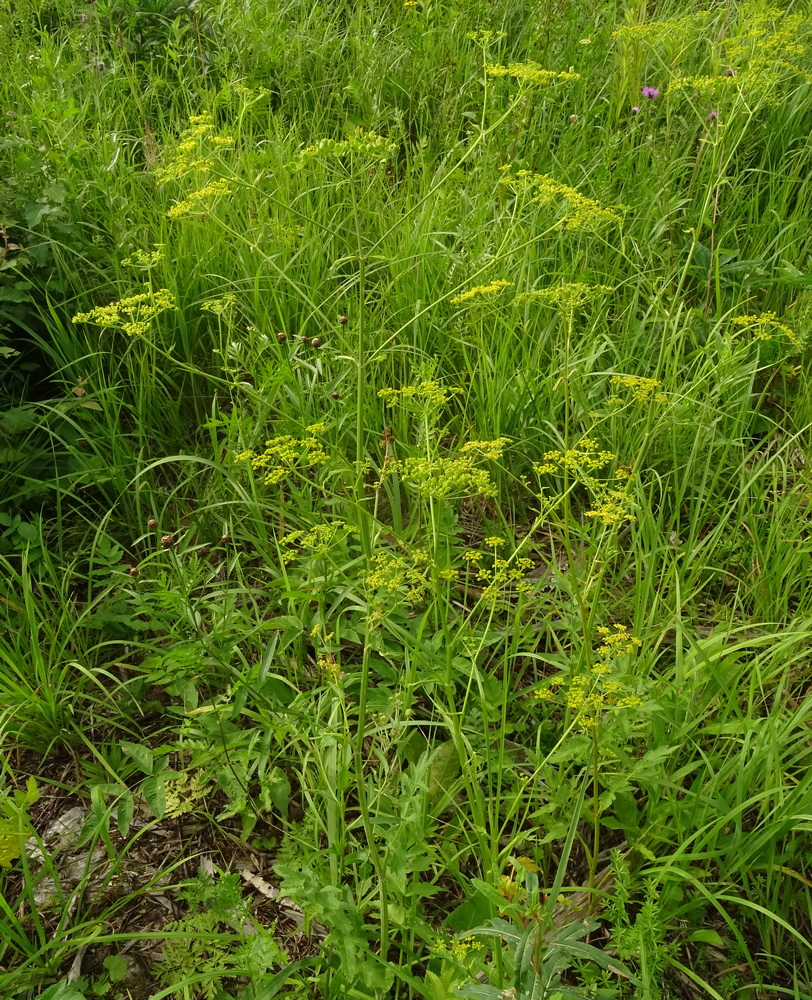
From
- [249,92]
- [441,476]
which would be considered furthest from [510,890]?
[249,92]

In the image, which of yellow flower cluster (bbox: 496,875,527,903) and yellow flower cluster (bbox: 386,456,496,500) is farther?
yellow flower cluster (bbox: 386,456,496,500)

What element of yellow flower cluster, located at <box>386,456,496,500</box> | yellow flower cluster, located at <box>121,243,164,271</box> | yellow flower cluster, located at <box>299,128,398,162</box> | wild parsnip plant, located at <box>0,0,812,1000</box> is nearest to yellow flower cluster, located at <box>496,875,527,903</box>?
wild parsnip plant, located at <box>0,0,812,1000</box>

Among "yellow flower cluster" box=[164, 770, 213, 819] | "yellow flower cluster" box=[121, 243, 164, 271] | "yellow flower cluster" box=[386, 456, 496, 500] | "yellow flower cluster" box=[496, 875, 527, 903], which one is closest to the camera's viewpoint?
"yellow flower cluster" box=[496, 875, 527, 903]

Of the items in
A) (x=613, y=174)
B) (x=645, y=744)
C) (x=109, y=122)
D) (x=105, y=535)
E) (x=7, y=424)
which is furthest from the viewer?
(x=109, y=122)

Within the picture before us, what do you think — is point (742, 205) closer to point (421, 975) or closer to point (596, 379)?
point (596, 379)

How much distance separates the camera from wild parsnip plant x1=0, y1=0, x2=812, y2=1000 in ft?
4.24

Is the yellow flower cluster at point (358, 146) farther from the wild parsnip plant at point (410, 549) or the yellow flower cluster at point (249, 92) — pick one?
the yellow flower cluster at point (249, 92)

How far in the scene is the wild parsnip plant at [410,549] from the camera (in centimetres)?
129

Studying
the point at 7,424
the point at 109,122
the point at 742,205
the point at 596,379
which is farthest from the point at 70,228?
the point at 742,205

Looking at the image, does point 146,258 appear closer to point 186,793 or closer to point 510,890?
point 186,793

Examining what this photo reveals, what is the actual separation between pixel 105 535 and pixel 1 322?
0.84m

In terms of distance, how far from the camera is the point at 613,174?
2676mm

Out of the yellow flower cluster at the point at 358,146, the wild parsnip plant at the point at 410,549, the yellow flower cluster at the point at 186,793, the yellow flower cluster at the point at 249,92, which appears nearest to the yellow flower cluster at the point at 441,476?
the wild parsnip plant at the point at 410,549

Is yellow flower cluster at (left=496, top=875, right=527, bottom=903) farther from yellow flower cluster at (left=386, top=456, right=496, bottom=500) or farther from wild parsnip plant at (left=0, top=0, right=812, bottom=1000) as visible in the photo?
yellow flower cluster at (left=386, top=456, right=496, bottom=500)
